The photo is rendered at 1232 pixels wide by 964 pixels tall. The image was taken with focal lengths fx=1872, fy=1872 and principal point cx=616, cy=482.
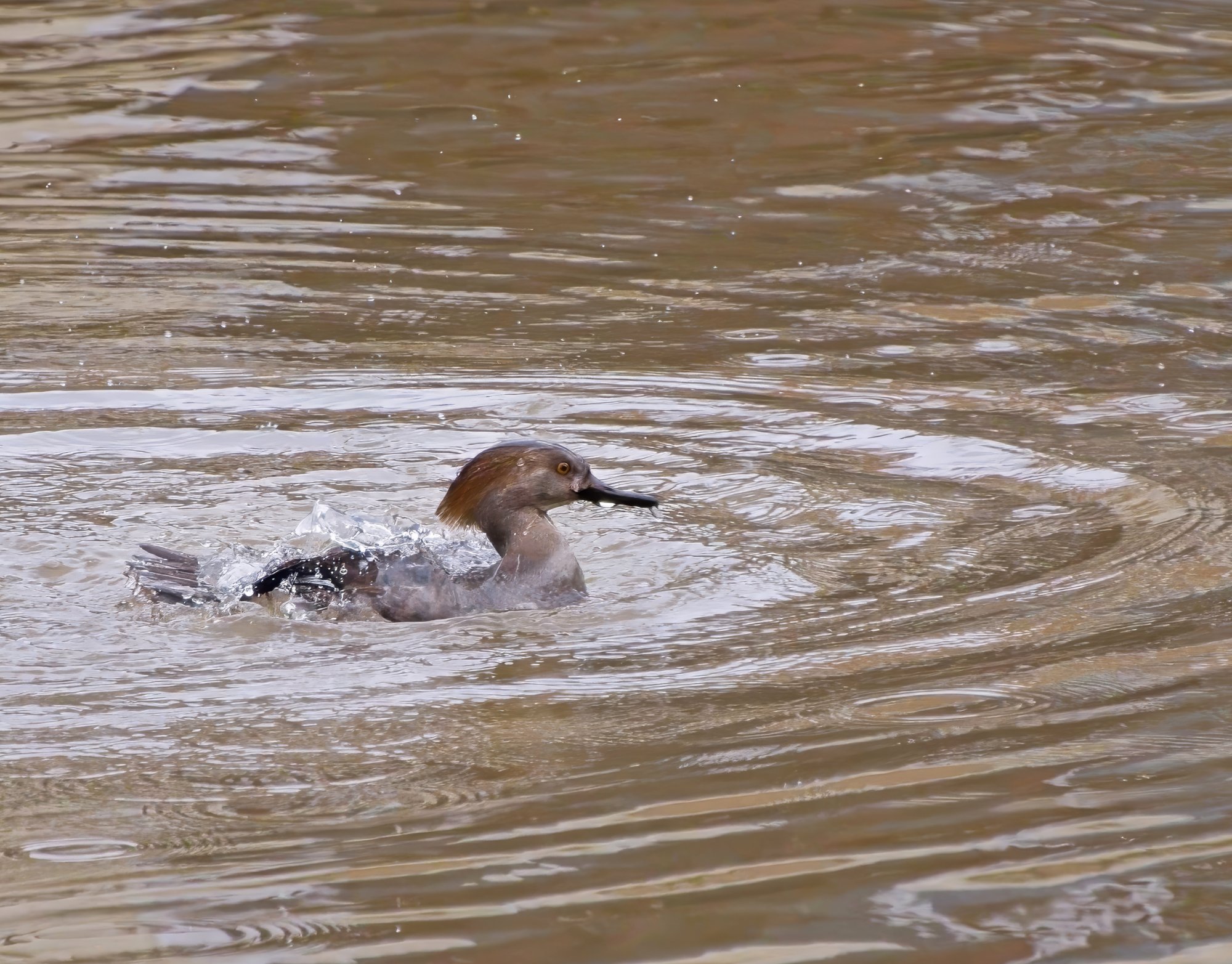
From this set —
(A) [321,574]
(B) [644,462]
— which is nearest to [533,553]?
(A) [321,574]

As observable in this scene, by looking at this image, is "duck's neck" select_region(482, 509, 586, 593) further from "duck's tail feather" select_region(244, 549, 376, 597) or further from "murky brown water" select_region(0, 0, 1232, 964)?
"duck's tail feather" select_region(244, 549, 376, 597)

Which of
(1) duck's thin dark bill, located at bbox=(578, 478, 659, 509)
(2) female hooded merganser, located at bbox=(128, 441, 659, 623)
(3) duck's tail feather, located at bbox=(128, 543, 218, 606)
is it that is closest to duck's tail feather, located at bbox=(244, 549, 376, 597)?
(2) female hooded merganser, located at bbox=(128, 441, 659, 623)

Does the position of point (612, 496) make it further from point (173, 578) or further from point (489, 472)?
point (173, 578)

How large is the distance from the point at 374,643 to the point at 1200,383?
5.03 meters

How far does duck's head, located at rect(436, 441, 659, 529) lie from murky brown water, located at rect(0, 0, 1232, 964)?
1.22 ft

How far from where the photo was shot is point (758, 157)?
45.7ft

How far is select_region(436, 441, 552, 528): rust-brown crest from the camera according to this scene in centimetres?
726

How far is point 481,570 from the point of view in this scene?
7215mm

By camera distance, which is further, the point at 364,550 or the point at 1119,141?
the point at 1119,141

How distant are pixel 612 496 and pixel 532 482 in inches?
12.4

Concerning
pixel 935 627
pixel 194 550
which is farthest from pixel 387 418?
pixel 935 627

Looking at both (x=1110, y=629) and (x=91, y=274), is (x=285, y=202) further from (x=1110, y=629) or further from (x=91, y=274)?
(x=1110, y=629)

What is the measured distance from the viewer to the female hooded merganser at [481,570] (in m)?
6.83

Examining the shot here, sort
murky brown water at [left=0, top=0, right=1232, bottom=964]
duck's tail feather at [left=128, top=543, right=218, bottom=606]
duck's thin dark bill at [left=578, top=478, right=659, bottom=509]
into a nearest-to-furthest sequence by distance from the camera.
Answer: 1. murky brown water at [left=0, top=0, right=1232, bottom=964]
2. duck's tail feather at [left=128, top=543, right=218, bottom=606]
3. duck's thin dark bill at [left=578, top=478, right=659, bottom=509]
